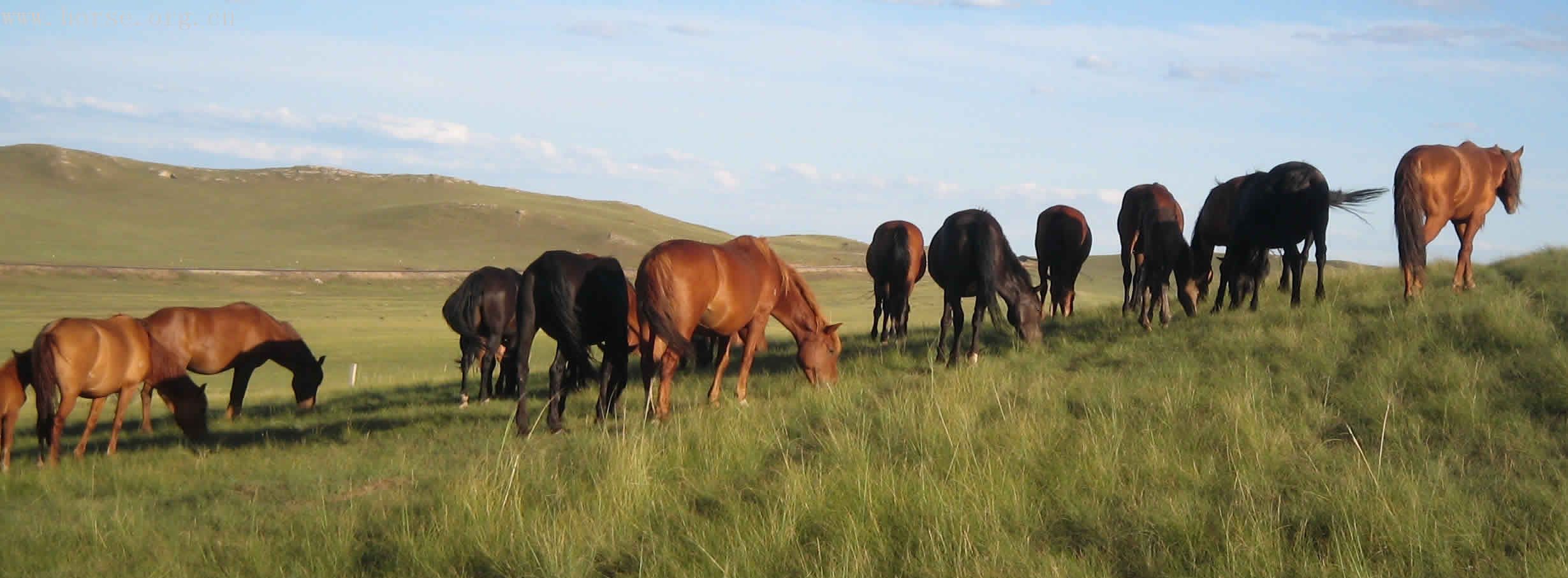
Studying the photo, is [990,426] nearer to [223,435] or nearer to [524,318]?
[524,318]

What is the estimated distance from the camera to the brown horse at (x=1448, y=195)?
11266 mm

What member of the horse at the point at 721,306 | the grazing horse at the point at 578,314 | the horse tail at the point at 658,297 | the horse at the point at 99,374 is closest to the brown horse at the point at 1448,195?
the horse at the point at 721,306

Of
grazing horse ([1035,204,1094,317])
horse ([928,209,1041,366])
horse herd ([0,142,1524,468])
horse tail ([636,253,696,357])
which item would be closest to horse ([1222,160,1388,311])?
horse herd ([0,142,1524,468])

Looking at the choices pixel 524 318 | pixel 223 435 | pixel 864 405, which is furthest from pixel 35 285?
pixel 864 405

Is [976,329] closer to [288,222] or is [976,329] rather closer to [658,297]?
[658,297]

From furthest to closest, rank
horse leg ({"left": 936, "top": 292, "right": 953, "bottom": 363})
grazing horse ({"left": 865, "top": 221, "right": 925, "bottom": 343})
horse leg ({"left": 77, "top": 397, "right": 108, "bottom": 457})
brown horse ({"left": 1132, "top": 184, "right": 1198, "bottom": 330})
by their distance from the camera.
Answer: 1. grazing horse ({"left": 865, "top": 221, "right": 925, "bottom": 343})
2. brown horse ({"left": 1132, "top": 184, "right": 1198, "bottom": 330})
3. horse leg ({"left": 936, "top": 292, "right": 953, "bottom": 363})
4. horse leg ({"left": 77, "top": 397, "right": 108, "bottom": 457})

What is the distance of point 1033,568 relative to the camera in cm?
507

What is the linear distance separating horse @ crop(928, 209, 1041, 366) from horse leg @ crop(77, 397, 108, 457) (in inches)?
A: 324

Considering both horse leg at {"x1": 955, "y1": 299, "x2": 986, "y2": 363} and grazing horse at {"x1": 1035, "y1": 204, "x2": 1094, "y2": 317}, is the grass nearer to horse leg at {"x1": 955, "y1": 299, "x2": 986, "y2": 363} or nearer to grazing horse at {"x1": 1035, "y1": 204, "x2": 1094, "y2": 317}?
horse leg at {"x1": 955, "y1": 299, "x2": 986, "y2": 363}

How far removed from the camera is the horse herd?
10445 mm

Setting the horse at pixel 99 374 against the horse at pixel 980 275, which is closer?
the horse at pixel 99 374

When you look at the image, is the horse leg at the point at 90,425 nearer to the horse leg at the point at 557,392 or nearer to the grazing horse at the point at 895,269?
the horse leg at the point at 557,392

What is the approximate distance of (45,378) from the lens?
11406 mm

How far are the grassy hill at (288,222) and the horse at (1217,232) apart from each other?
62340mm
